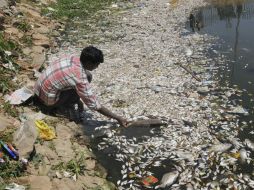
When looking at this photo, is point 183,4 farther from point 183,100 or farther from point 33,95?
point 33,95

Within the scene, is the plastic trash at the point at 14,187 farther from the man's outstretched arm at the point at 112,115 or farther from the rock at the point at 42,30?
the rock at the point at 42,30

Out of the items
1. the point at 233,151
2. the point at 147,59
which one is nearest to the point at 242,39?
the point at 147,59

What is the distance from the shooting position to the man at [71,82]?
6.35 meters

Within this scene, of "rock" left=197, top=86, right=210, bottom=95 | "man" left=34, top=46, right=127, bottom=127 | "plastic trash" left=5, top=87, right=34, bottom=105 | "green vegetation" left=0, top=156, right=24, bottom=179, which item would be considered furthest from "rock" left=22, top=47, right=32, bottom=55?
"green vegetation" left=0, top=156, right=24, bottom=179

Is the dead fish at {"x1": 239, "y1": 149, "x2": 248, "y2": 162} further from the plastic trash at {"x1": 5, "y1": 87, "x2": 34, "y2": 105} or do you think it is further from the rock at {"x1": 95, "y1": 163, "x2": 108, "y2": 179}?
the plastic trash at {"x1": 5, "y1": 87, "x2": 34, "y2": 105}

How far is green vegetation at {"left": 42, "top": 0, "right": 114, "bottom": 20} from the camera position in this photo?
1536 centimetres

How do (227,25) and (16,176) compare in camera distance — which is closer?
(16,176)

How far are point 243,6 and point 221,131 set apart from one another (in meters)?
9.61

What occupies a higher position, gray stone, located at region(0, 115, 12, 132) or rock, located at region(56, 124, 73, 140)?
gray stone, located at region(0, 115, 12, 132)

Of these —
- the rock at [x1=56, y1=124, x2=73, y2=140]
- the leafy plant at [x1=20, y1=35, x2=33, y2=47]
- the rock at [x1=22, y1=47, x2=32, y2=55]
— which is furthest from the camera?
the leafy plant at [x1=20, y1=35, x2=33, y2=47]

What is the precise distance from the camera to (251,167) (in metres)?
6.25

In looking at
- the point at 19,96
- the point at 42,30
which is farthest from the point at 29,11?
the point at 19,96

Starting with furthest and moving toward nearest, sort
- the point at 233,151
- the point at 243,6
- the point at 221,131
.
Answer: the point at 243,6 < the point at 221,131 < the point at 233,151

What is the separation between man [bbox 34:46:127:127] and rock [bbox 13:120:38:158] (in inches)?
39.5
